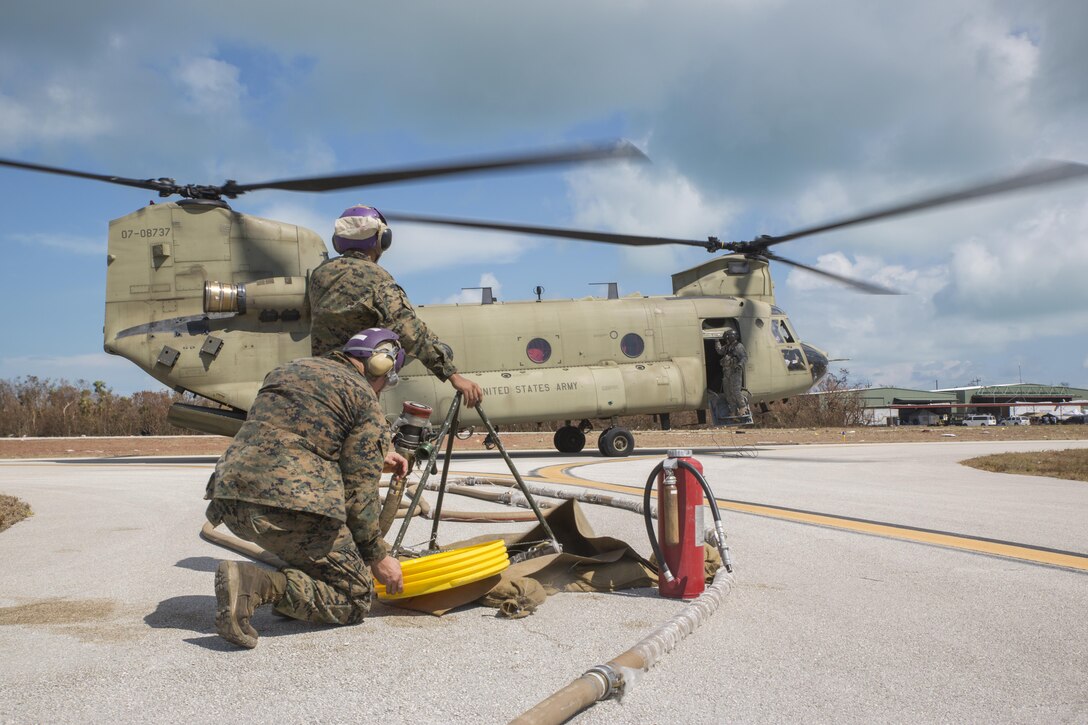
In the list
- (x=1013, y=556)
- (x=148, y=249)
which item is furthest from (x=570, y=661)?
(x=148, y=249)

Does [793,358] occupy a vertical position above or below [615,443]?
above

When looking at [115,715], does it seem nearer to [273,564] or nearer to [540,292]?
[273,564]

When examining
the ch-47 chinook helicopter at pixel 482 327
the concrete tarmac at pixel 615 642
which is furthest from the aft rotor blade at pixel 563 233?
the concrete tarmac at pixel 615 642

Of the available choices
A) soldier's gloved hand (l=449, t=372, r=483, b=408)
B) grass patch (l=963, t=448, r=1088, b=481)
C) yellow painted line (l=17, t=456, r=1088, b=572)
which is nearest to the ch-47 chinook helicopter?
grass patch (l=963, t=448, r=1088, b=481)

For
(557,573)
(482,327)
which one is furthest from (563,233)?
(557,573)

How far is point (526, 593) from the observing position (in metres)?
4.07

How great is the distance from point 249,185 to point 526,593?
10878 millimetres

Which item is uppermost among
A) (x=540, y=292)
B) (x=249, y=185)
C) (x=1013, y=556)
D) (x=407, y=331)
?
(x=249, y=185)

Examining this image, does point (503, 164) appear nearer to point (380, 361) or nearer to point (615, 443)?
point (380, 361)

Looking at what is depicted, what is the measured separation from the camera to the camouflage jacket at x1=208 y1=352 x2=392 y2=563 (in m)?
3.51

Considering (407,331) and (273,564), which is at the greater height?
(407,331)

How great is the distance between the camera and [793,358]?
18.1 m

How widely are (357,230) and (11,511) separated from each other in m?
5.15

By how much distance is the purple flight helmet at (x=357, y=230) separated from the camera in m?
4.98
